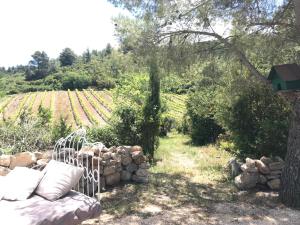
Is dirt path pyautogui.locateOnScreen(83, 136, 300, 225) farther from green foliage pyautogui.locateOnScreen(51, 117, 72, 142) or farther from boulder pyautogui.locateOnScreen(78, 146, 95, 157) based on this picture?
green foliage pyautogui.locateOnScreen(51, 117, 72, 142)

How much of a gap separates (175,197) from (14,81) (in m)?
65.4

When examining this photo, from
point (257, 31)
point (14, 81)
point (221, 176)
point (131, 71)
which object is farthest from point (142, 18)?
point (14, 81)

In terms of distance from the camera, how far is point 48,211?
12.3 feet

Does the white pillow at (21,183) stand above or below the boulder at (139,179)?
above

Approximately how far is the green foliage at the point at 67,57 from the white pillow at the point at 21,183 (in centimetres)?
7334

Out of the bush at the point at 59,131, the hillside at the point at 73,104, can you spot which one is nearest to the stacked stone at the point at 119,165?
the bush at the point at 59,131

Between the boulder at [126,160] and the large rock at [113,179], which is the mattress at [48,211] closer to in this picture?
the large rock at [113,179]

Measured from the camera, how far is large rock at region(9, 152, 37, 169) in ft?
17.8

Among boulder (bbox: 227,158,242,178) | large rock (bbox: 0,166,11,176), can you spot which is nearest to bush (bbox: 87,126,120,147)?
boulder (bbox: 227,158,242,178)

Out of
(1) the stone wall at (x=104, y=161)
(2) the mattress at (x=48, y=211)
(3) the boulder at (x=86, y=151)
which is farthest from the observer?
(3) the boulder at (x=86, y=151)

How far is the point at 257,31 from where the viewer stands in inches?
239

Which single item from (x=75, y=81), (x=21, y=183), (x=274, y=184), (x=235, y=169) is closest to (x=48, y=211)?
(x=21, y=183)

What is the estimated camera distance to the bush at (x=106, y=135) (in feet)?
28.9

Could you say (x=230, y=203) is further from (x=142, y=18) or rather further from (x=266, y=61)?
(x=142, y=18)
